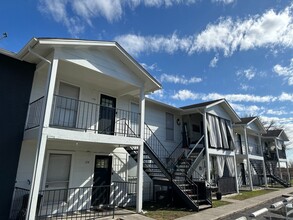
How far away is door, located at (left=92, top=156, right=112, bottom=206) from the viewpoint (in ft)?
30.8

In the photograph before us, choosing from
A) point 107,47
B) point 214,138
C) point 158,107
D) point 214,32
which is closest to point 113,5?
point 107,47

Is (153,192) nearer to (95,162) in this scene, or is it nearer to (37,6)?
(95,162)

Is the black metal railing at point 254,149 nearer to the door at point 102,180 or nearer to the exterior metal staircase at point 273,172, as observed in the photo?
the exterior metal staircase at point 273,172

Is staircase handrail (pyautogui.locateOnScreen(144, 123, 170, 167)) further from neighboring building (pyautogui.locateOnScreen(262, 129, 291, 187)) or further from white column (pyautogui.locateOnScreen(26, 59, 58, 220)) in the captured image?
neighboring building (pyautogui.locateOnScreen(262, 129, 291, 187))

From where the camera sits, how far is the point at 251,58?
44.0ft

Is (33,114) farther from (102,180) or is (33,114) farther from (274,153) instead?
(274,153)

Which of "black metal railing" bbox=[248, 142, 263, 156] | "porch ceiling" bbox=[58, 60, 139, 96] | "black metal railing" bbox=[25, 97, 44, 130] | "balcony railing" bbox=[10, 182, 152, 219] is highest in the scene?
"porch ceiling" bbox=[58, 60, 139, 96]

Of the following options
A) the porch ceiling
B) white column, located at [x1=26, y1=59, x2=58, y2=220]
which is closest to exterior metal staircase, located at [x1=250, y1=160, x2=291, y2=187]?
the porch ceiling

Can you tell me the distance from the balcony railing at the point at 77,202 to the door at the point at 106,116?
106 inches

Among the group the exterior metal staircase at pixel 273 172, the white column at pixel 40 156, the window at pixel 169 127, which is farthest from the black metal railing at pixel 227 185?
the white column at pixel 40 156

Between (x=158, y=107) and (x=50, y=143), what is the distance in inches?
284

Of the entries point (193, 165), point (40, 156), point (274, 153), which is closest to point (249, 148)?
point (274, 153)

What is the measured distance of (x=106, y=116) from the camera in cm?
1047

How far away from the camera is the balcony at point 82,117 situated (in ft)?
24.8
